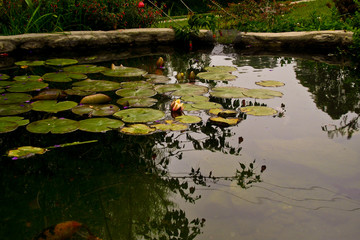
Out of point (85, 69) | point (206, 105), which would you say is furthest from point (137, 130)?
point (85, 69)

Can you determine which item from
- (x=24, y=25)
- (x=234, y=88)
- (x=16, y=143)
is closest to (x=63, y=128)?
(x=16, y=143)

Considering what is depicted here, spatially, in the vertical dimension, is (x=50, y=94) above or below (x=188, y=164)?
above

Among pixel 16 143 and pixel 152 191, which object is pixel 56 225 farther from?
pixel 16 143

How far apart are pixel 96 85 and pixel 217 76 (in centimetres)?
137

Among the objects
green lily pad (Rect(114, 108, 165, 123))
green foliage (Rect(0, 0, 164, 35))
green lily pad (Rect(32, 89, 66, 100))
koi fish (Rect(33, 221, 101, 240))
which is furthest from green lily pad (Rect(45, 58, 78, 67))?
koi fish (Rect(33, 221, 101, 240))

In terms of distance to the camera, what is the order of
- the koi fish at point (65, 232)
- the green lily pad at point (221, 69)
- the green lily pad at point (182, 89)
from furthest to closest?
the green lily pad at point (221, 69) < the green lily pad at point (182, 89) < the koi fish at point (65, 232)

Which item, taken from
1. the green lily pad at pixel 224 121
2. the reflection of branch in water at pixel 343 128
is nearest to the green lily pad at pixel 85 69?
the green lily pad at pixel 224 121

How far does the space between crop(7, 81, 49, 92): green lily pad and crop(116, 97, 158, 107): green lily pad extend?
0.93 m

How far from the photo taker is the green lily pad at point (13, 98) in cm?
322

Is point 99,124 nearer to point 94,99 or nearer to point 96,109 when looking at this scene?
point 96,109

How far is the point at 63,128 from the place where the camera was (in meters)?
2.70

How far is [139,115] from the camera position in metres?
2.97

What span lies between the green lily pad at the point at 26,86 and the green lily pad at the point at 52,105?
1.40 ft

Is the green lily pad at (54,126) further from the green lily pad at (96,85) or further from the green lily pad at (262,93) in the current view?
the green lily pad at (262,93)
